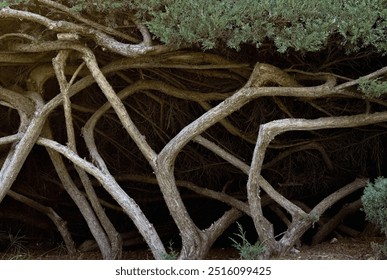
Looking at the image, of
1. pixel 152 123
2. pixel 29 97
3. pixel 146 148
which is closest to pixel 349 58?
pixel 146 148

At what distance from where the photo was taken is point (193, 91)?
6.12m

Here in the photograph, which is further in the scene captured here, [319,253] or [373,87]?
[319,253]

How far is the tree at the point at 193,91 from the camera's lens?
13.9 ft

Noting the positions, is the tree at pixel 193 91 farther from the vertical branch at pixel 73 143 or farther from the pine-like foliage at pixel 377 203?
the pine-like foliage at pixel 377 203

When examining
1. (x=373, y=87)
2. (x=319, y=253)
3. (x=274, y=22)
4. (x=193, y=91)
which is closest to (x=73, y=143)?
(x=193, y=91)

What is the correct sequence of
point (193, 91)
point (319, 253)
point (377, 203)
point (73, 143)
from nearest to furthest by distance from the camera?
1. point (377, 203)
2. point (319, 253)
3. point (73, 143)
4. point (193, 91)

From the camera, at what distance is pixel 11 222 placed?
7.88 meters

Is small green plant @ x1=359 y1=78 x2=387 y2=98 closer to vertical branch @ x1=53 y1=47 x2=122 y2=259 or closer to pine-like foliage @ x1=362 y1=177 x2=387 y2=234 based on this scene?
pine-like foliage @ x1=362 y1=177 x2=387 y2=234

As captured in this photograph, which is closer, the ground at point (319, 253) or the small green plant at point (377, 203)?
the small green plant at point (377, 203)

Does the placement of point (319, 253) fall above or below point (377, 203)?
below

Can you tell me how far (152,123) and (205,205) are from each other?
5.82ft

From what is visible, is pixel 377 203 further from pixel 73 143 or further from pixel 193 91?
pixel 73 143

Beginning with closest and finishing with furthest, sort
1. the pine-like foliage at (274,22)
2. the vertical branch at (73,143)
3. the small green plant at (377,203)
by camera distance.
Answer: the pine-like foliage at (274,22), the small green plant at (377,203), the vertical branch at (73,143)

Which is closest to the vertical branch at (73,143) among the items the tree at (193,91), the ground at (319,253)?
the tree at (193,91)
